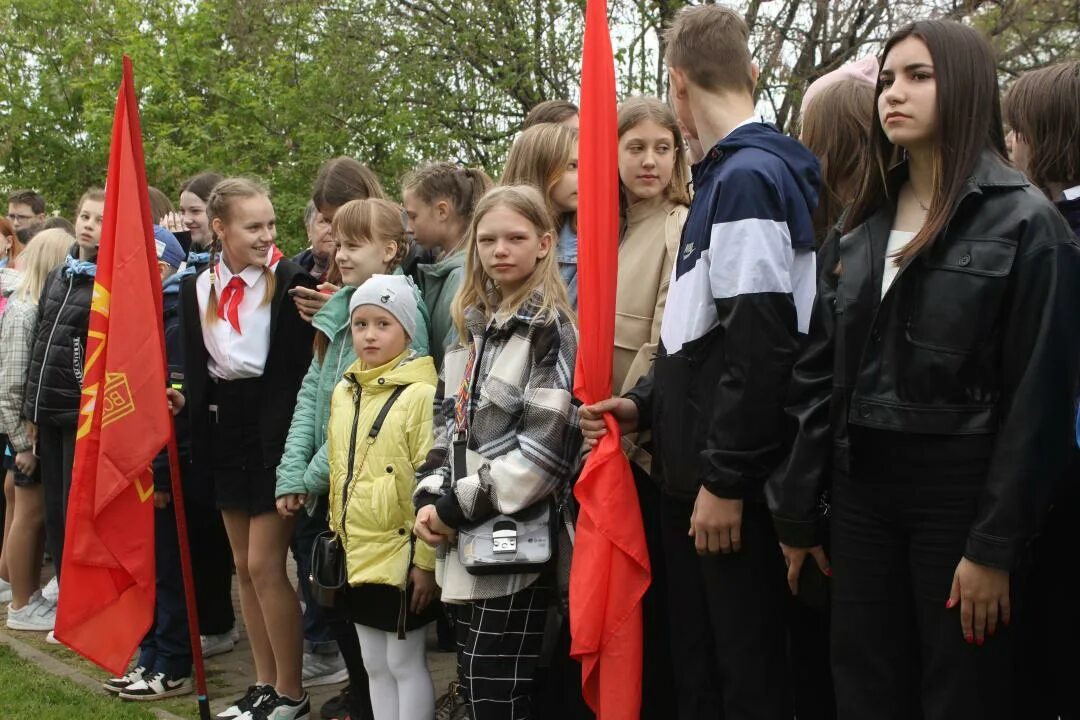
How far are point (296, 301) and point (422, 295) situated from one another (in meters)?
0.64

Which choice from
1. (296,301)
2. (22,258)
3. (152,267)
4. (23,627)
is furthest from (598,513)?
(22,258)

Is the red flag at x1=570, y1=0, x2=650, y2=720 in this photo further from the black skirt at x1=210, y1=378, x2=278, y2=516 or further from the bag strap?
the black skirt at x1=210, y1=378, x2=278, y2=516

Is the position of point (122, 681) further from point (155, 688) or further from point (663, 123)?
point (663, 123)

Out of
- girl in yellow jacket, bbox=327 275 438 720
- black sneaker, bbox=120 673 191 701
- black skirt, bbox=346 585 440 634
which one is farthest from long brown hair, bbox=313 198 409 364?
black sneaker, bbox=120 673 191 701

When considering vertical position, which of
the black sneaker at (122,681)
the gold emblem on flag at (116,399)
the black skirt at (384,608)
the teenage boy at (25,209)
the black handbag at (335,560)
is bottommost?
the black sneaker at (122,681)

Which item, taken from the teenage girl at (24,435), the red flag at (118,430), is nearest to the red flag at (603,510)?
the red flag at (118,430)

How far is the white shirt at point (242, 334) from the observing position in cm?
536

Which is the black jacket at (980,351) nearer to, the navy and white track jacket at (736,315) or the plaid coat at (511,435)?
the navy and white track jacket at (736,315)

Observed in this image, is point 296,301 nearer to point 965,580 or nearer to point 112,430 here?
point 112,430

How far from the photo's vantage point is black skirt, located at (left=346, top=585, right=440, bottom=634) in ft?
14.2

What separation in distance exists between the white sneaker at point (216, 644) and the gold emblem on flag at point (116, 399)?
1900 mm

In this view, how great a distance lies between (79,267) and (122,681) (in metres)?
2.15

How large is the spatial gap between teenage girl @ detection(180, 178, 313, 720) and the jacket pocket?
3.15 meters

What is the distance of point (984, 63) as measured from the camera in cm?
293
